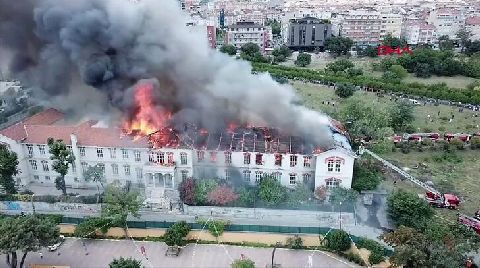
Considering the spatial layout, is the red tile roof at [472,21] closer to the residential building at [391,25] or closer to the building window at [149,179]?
the residential building at [391,25]

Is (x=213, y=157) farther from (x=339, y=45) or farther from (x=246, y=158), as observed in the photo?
(x=339, y=45)

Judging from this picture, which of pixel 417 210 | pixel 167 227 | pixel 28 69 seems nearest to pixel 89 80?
pixel 28 69

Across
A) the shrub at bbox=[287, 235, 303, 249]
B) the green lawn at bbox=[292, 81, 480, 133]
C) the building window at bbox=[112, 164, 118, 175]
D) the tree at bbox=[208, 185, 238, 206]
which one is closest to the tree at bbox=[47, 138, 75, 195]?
the building window at bbox=[112, 164, 118, 175]

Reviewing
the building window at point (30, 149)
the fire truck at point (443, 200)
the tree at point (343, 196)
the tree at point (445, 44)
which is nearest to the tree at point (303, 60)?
the tree at point (445, 44)

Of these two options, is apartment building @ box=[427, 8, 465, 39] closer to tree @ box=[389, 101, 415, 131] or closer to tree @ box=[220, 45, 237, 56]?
tree @ box=[220, 45, 237, 56]

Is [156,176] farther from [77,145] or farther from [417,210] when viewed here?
[417,210]

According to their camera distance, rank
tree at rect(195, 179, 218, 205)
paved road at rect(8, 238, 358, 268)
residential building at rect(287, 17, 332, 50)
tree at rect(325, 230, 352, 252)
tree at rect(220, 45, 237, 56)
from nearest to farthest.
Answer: paved road at rect(8, 238, 358, 268) < tree at rect(325, 230, 352, 252) < tree at rect(195, 179, 218, 205) < tree at rect(220, 45, 237, 56) < residential building at rect(287, 17, 332, 50)

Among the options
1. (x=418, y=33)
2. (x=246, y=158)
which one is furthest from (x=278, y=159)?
(x=418, y=33)
